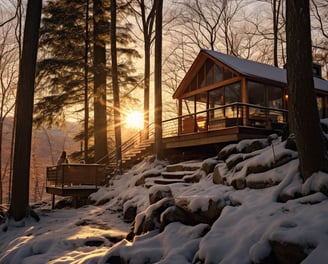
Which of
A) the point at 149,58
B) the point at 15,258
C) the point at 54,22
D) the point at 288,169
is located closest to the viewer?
the point at 288,169

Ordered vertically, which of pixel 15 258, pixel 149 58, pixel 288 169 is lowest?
pixel 15 258

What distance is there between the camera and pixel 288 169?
6.16m

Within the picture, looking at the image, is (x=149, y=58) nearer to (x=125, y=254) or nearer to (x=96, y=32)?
(x=96, y=32)

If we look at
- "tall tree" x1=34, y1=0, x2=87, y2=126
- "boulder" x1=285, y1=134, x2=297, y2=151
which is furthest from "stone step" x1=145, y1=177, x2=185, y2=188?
"tall tree" x1=34, y1=0, x2=87, y2=126

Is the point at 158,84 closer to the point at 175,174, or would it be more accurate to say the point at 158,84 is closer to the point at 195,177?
the point at 175,174

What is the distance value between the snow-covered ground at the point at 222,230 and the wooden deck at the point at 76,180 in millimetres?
3006

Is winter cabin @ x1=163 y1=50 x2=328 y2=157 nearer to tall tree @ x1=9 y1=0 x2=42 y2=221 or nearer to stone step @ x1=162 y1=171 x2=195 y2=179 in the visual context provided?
stone step @ x1=162 y1=171 x2=195 y2=179

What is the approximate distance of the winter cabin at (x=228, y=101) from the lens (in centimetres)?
1273

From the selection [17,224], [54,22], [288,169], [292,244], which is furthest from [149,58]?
[292,244]

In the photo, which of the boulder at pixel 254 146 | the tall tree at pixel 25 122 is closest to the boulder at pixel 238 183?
the boulder at pixel 254 146

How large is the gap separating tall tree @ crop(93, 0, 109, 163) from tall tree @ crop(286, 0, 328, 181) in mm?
12119

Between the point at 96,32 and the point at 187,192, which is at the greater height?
the point at 96,32

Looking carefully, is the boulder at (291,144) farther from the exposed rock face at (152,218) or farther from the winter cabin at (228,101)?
the winter cabin at (228,101)

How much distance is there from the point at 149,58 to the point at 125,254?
16.6 meters
